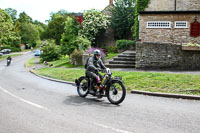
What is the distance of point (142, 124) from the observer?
4.88 m

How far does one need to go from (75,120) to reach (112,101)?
1.94 m

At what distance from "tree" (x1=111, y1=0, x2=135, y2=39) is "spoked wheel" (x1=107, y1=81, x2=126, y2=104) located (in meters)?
24.0

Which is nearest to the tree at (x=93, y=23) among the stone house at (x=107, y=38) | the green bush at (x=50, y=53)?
the stone house at (x=107, y=38)

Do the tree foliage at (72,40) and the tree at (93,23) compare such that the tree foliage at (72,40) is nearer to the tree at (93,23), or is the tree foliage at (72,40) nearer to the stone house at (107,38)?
the tree at (93,23)

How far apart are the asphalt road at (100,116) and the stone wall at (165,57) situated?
692 cm

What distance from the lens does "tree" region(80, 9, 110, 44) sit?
1193 inches

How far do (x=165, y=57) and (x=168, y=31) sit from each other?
688cm

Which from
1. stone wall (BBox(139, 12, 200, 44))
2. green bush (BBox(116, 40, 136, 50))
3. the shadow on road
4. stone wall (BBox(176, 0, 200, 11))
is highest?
stone wall (BBox(176, 0, 200, 11))

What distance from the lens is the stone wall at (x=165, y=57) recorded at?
1355cm

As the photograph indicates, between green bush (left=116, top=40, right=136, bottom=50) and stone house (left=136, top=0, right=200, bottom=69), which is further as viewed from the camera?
green bush (left=116, top=40, right=136, bottom=50)

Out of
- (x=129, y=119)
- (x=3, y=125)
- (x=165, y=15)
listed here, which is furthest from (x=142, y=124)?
(x=165, y=15)

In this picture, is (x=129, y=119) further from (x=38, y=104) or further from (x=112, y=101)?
→ (x=38, y=104)

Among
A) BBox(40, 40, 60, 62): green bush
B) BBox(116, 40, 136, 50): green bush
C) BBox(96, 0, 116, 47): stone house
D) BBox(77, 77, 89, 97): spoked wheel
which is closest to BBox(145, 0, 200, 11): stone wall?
BBox(116, 40, 136, 50): green bush

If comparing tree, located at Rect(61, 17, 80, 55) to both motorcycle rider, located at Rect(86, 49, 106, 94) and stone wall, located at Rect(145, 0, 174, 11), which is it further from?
motorcycle rider, located at Rect(86, 49, 106, 94)
